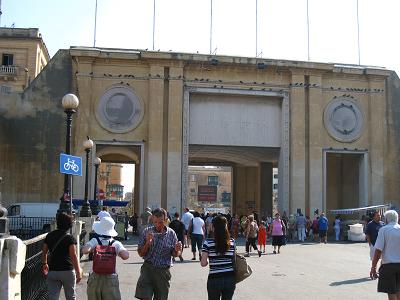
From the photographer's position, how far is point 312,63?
36.2m

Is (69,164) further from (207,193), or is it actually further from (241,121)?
(207,193)

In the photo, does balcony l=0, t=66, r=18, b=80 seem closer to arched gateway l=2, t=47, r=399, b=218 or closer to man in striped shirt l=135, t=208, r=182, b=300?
arched gateway l=2, t=47, r=399, b=218

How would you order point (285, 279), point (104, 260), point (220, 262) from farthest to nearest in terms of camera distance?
point (285, 279)
point (220, 262)
point (104, 260)

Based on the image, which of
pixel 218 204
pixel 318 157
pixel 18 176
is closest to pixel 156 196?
pixel 18 176

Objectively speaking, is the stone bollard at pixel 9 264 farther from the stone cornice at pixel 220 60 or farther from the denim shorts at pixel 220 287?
the stone cornice at pixel 220 60

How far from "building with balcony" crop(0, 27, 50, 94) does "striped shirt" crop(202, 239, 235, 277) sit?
46.0 m

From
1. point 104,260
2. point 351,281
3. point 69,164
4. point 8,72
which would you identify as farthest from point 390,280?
point 8,72

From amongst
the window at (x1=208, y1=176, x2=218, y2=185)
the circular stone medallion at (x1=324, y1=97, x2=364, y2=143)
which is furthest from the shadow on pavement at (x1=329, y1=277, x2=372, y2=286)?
the window at (x1=208, y1=176, x2=218, y2=185)

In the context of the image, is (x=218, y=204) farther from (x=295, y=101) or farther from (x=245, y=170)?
(x=295, y=101)

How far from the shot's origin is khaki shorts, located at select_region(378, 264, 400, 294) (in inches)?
345

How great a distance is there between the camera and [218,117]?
3562 cm

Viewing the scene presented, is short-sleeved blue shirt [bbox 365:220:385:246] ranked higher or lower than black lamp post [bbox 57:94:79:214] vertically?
lower

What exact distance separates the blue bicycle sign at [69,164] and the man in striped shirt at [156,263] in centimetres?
507

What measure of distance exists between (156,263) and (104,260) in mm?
958
